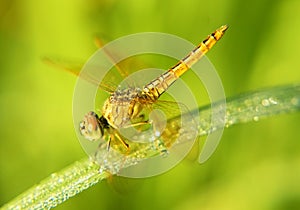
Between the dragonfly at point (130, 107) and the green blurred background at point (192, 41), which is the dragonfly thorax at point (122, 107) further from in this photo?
the green blurred background at point (192, 41)

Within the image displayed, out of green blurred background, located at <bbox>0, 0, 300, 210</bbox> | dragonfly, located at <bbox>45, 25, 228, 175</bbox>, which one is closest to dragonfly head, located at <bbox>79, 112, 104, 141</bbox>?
dragonfly, located at <bbox>45, 25, 228, 175</bbox>

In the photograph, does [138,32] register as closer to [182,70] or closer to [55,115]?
[182,70]

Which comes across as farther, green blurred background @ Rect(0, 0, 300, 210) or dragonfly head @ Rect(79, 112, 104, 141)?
green blurred background @ Rect(0, 0, 300, 210)

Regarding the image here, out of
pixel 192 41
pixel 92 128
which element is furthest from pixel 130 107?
pixel 192 41

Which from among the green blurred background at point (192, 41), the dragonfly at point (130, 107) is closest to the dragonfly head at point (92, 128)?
the dragonfly at point (130, 107)

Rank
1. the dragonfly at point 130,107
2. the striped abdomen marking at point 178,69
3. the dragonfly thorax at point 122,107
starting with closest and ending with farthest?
the dragonfly at point 130,107 < the dragonfly thorax at point 122,107 < the striped abdomen marking at point 178,69

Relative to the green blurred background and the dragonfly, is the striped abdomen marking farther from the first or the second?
the green blurred background

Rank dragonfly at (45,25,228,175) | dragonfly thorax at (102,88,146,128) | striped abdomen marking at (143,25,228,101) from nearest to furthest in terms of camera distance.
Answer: dragonfly at (45,25,228,175) < dragonfly thorax at (102,88,146,128) < striped abdomen marking at (143,25,228,101)

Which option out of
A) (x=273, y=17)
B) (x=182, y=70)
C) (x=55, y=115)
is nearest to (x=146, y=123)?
(x=182, y=70)

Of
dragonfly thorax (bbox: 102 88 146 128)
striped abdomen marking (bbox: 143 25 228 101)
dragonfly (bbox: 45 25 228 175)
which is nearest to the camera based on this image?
dragonfly (bbox: 45 25 228 175)
